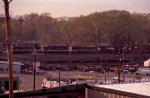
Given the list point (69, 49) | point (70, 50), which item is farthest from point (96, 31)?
point (70, 50)

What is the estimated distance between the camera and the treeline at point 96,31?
85125 millimetres

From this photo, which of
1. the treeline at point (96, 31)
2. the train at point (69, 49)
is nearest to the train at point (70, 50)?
the train at point (69, 49)

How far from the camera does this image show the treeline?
85.1 metres

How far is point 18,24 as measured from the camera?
91625 millimetres

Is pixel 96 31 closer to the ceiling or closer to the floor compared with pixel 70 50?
closer to the ceiling

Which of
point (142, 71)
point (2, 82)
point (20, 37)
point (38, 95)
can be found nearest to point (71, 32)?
point (20, 37)

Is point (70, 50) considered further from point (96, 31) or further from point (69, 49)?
point (96, 31)

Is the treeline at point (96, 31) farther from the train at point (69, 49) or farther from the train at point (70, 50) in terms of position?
the train at point (70, 50)

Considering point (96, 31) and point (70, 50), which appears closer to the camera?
point (70, 50)

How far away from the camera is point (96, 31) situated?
8544 centimetres

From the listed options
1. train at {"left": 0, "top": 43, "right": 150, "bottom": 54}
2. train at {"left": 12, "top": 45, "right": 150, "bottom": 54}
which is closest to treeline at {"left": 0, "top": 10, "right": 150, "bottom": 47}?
train at {"left": 0, "top": 43, "right": 150, "bottom": 54}

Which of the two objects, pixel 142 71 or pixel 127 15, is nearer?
pixel 142 71

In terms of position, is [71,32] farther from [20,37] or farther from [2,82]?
[2,82]

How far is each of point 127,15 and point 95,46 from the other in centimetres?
1180
